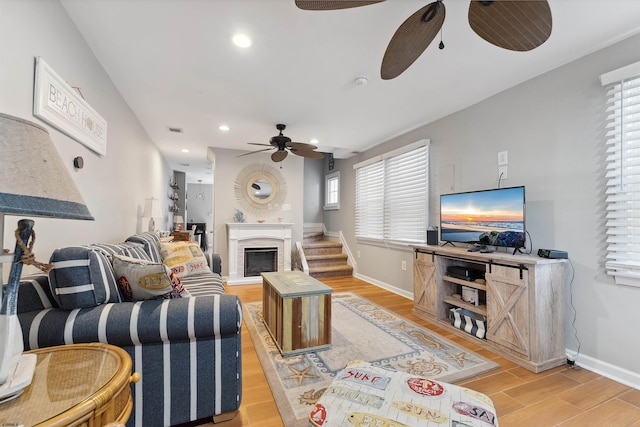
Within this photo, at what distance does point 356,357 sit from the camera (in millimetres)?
2305

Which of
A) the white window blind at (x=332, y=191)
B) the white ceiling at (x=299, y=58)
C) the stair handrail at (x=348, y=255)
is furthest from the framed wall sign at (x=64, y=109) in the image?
the white window blind at (x=332, y=191)

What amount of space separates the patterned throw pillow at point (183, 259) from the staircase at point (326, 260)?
8.74 ft

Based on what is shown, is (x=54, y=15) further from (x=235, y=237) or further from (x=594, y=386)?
(x=594, y=386)

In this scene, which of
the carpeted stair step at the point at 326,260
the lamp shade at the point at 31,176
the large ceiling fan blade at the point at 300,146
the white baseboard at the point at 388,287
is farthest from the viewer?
the carpeted stair step at the point at 326,260

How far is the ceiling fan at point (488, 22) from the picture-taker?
1.21m

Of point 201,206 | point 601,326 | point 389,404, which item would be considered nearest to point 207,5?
point 389,404

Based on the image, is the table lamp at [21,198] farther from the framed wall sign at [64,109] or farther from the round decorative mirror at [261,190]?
the round decorative mirror at [261,190]

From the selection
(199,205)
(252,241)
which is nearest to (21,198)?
(252,241)

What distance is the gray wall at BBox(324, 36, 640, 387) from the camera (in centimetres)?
205

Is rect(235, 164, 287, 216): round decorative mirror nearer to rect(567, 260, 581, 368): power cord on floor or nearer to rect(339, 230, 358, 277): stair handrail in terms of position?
rect(339, 230, 358, 277): stair handrail

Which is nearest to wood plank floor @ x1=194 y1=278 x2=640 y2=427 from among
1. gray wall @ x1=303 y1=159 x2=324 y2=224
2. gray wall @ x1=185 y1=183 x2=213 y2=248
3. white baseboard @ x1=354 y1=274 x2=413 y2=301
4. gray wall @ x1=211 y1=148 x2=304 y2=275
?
white baseboard @ x1=354 y1=274 x2=413 y2=301

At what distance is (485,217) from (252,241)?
3.87m

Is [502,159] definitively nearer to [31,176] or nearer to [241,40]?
[241,40]

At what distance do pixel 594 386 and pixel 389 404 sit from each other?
1.92 m
